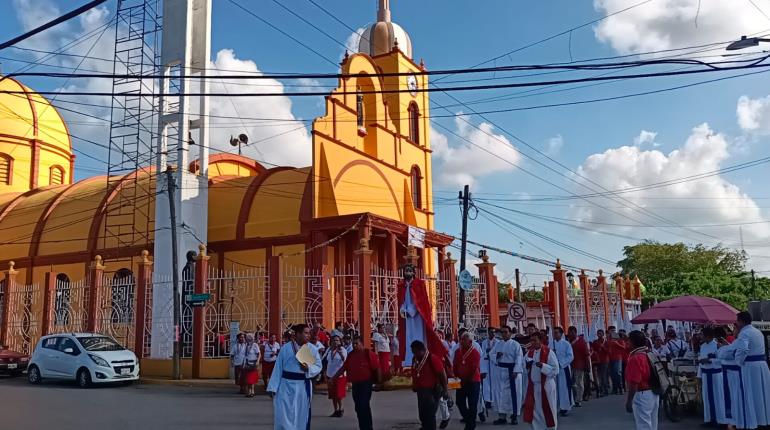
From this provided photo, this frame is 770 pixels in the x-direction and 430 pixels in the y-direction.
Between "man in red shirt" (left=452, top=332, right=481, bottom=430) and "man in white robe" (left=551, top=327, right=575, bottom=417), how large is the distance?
7.93 feet

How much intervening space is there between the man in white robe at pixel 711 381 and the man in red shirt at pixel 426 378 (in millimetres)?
4577

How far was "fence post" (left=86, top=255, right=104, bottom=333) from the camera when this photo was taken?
21125mm

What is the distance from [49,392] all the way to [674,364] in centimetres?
1379

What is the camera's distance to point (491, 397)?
12.9m

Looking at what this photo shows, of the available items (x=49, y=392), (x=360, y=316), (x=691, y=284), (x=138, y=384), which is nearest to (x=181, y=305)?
(x=138, y=384)

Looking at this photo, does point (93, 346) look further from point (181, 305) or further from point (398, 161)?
point (398, 161)

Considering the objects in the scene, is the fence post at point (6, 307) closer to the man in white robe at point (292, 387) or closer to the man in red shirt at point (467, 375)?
the man in white robe at point (292, 387)

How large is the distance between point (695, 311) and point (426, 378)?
880 centimetres

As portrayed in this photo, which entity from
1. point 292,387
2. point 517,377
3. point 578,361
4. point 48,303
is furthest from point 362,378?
point 48,303

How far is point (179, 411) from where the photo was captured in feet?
41.8

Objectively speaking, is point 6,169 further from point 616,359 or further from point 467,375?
point 467,375

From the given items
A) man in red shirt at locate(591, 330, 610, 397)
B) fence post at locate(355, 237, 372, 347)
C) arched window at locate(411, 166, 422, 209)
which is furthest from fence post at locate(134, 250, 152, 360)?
arched window at locate(411, 166, 422, 209)

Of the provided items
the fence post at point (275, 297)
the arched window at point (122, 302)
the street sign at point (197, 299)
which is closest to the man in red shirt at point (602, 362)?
the fence post at point (275, 297)

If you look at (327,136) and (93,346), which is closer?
(93,346)
